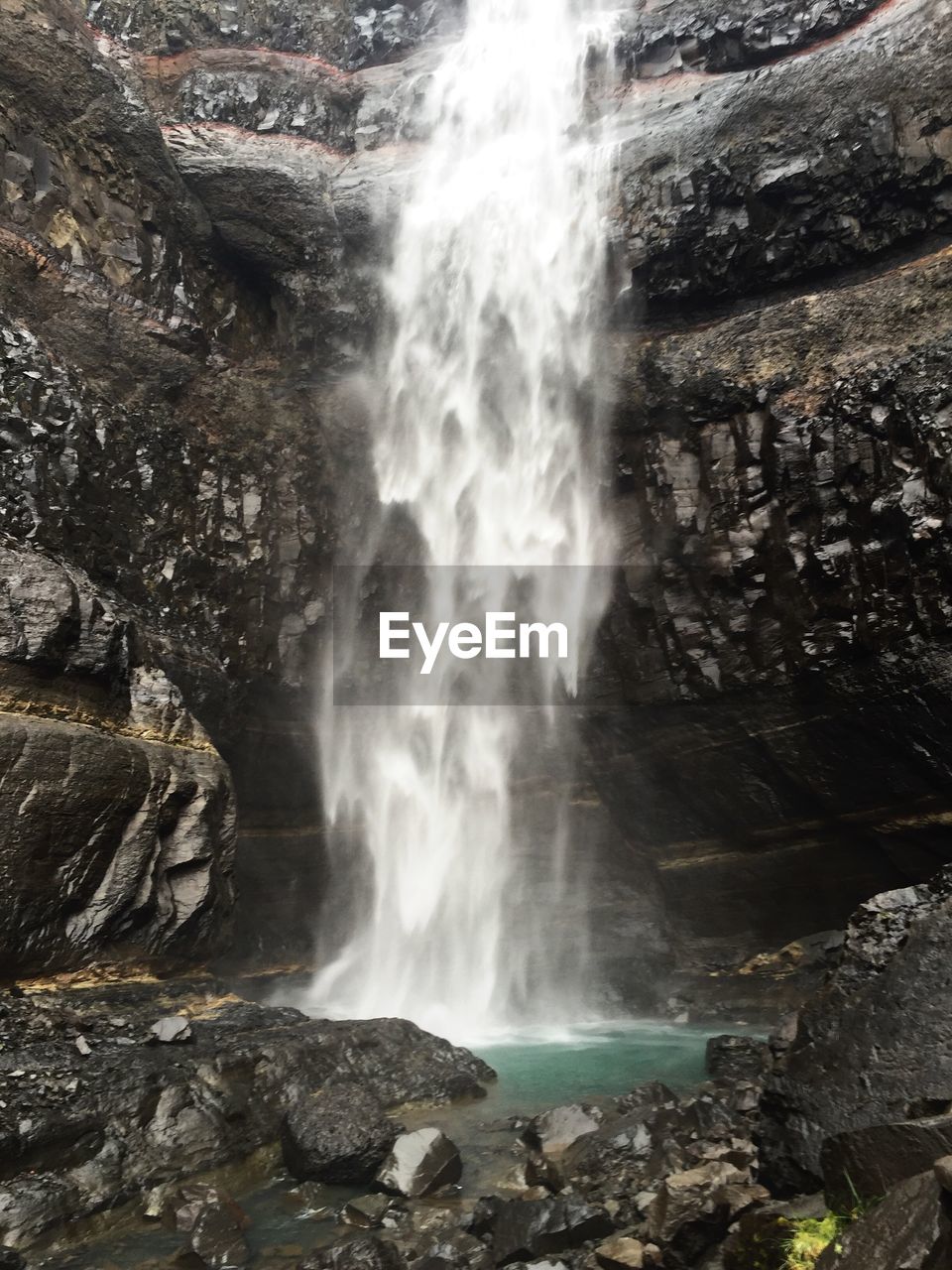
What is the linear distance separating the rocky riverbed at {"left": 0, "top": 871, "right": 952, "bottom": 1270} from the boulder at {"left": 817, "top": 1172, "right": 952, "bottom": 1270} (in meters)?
0.01

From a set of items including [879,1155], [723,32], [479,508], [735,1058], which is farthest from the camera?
[723,32]

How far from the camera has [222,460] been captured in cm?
2056

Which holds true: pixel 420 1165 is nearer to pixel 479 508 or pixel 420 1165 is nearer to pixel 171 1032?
pixel 171 1032

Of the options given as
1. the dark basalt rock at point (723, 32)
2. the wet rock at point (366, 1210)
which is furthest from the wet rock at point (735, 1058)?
the dark basalt rock at point (723, 32)

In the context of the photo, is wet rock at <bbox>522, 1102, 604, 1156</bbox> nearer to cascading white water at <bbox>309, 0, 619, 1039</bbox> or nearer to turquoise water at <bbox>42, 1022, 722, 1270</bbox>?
turquoise water at <bbox>42, 1022, 722, 1270</bbox>

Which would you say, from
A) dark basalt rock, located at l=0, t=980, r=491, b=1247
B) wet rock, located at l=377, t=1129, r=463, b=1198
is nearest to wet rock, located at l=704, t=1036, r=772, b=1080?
dark basalt rock, located at l=0, t=980, r=491, b=1247

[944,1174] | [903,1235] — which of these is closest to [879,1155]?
[903,1235]

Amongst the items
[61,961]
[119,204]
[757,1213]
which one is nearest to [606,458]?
[119,204]

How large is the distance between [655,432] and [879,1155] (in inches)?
637

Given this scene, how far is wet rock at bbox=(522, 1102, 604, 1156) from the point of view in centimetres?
912

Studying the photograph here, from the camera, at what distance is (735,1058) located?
1248cm

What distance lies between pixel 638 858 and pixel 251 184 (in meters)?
19.5

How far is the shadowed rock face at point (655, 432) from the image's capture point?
16.4 metres

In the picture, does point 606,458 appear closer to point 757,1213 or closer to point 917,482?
point 917,482
